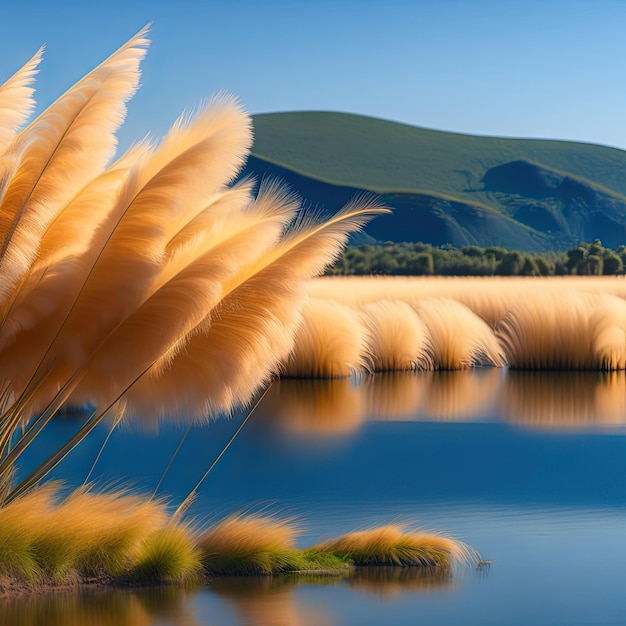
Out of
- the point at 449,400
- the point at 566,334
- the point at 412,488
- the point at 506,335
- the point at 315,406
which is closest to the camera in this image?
the point at 412,488

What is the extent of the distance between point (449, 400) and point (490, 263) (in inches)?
1312

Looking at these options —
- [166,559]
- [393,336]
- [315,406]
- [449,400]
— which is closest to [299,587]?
[166,559]

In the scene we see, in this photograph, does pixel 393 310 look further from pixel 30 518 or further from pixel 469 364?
pixel 30 518

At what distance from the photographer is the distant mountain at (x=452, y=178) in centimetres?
8056

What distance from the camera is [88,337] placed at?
3.96 meters

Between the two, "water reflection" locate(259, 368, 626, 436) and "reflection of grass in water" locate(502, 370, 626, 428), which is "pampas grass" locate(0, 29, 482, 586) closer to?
"water reflection" locate(259, 368, 626, 436)

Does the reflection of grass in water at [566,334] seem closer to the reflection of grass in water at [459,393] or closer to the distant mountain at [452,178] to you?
the reflection of grass in water at [459,393]

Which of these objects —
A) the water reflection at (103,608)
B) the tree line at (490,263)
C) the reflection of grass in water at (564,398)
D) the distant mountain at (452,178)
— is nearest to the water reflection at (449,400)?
the reflection of grass in water at (564,398)

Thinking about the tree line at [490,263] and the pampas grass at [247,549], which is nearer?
the pampas grass at [247,549]

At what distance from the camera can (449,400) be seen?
363 inches

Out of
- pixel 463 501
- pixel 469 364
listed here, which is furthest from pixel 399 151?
pixel 463 501

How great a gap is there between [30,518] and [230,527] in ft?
2.36

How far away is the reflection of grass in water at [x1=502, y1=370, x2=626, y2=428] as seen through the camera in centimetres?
829

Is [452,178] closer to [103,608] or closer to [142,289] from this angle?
[142,289]
